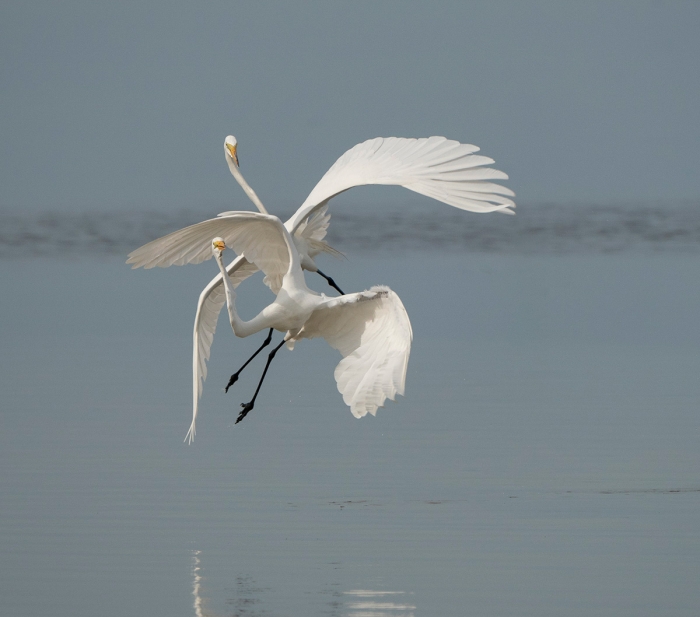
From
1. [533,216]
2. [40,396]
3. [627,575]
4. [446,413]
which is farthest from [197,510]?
[533,216]

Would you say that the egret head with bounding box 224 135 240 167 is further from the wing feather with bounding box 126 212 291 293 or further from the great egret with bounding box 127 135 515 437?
the wing feather with bounding box 126 212 291 293

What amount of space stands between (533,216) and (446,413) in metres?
27.1

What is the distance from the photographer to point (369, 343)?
33.5 feet

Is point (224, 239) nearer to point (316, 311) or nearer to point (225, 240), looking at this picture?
point (225, 240)

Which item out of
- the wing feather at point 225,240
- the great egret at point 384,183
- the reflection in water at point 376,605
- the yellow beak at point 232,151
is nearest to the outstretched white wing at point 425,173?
the great egret at point 384,183

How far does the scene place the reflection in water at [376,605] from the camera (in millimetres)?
7113

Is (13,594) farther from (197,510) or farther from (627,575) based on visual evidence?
(627,575)

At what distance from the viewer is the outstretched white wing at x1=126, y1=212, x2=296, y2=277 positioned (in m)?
9.96

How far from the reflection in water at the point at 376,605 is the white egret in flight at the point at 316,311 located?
7.92 feet

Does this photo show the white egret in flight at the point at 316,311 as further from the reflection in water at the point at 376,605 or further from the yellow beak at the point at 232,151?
the reflection in water at the point at 376,605

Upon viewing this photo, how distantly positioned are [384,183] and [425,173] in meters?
0.60

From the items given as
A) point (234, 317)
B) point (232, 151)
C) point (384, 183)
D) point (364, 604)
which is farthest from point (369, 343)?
point (364, 604)

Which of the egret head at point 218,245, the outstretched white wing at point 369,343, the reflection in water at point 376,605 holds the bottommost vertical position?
the reflection in water at point 376,605

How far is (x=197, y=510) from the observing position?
9.06 meters
